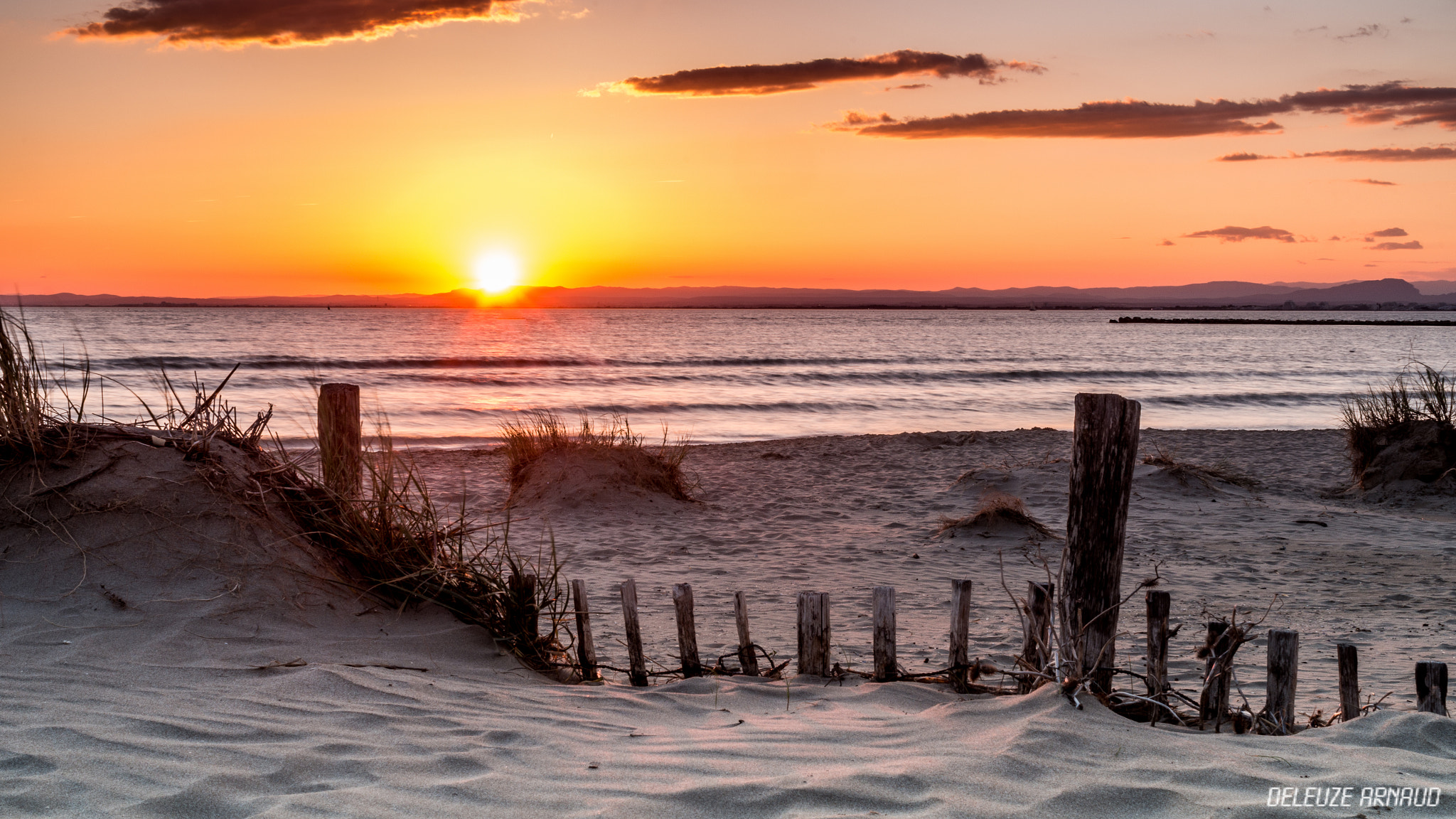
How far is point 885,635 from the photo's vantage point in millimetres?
4230

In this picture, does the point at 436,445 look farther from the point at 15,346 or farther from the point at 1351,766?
the point at 1351,766

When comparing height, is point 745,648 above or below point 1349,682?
below

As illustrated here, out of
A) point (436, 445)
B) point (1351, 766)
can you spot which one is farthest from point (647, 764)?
point (436, 445)

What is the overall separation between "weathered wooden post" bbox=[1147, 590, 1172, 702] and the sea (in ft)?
13.0

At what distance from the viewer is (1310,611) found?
249 inches

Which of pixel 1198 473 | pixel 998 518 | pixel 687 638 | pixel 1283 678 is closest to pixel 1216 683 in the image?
pixel 1283 678

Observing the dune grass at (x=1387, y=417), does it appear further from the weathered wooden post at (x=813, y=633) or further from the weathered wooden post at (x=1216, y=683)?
the weathered wooden post at (x=813, y=633)

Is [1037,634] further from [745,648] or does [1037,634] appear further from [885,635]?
[745,648]

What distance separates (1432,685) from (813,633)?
2.42m

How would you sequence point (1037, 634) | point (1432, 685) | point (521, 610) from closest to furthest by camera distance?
point (1432, 685) → point (1037, 634) → point (521, 610)

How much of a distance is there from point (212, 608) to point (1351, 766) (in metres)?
4.55

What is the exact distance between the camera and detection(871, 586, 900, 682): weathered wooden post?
Answer: 4.16m

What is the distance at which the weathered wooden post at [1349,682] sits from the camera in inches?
145

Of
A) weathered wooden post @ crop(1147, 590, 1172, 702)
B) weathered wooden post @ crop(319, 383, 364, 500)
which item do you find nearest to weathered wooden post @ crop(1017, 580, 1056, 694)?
A: weathered wooden post @ crop(1147, 590, 1172, 702)
